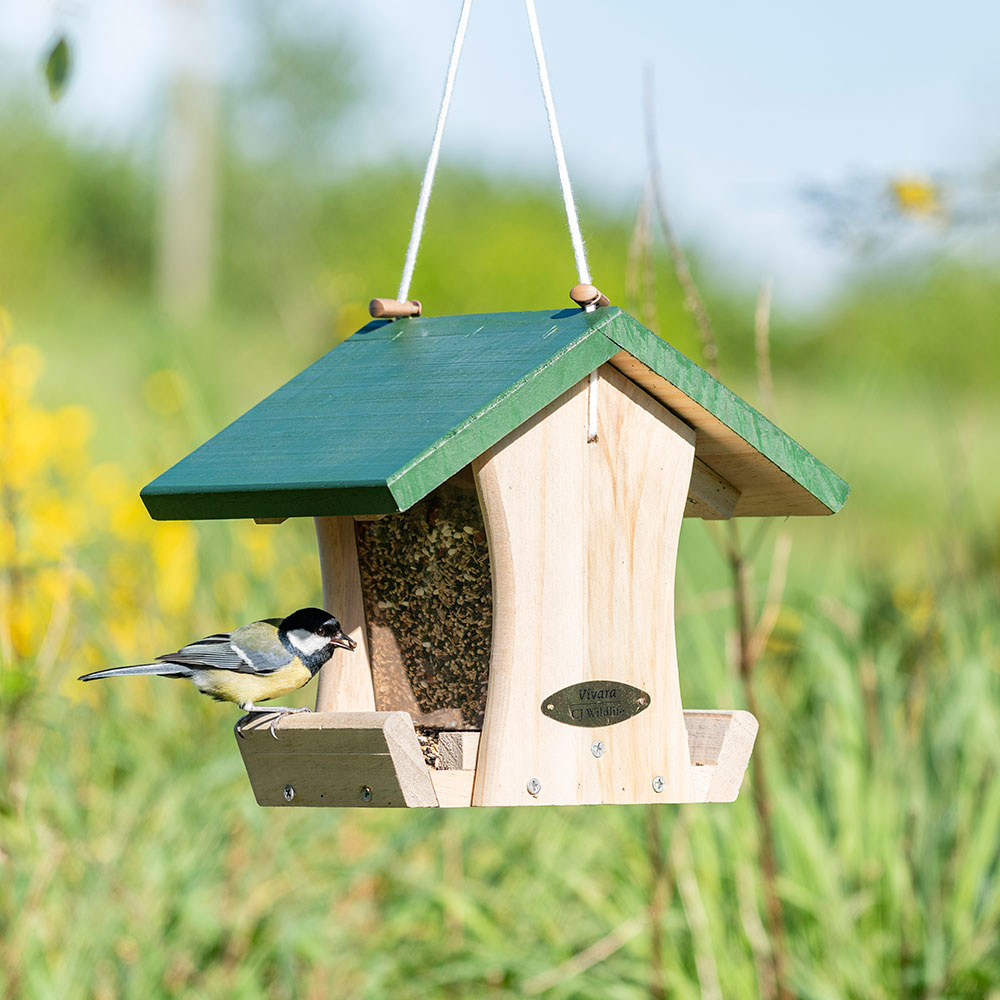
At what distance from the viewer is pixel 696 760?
2836 millimetres

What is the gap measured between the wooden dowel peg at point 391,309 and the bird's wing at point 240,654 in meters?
0.69

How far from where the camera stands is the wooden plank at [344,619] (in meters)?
2.79

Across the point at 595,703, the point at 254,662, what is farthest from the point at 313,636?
the point at 595,703

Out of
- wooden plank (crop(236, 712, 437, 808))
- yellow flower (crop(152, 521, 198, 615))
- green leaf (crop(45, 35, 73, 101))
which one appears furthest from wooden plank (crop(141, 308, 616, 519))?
yellow flower (crop(152, 521, 198, 615))

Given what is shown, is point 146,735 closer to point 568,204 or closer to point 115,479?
point 115,479

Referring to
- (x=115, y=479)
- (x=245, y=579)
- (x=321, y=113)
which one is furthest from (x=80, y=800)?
(x=321, y=113)

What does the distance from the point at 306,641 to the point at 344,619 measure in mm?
217

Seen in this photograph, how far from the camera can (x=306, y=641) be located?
262 centimetres

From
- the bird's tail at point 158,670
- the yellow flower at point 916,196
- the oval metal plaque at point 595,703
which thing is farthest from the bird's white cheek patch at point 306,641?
the yellow flower at point 916,196

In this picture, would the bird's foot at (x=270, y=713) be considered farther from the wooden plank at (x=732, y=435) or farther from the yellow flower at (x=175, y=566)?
the yellow flower at (x=175, y=566)

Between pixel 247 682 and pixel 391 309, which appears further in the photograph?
pixel 391 309

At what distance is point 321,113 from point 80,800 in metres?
25.1

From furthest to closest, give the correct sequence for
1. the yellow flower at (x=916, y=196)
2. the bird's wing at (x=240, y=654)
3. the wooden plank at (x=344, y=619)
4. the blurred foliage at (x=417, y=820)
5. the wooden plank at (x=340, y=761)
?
1. the yellow flower at (x=916, y=196)
2. the blurred foliage at (x=417, y=820)
3. the wooden plank at (x=344, y=619)
4. the bird's wing at (x=240, y=654)
5. the wooden plank at (x=340, y=761)

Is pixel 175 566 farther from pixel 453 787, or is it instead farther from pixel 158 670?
pixel 453 787
